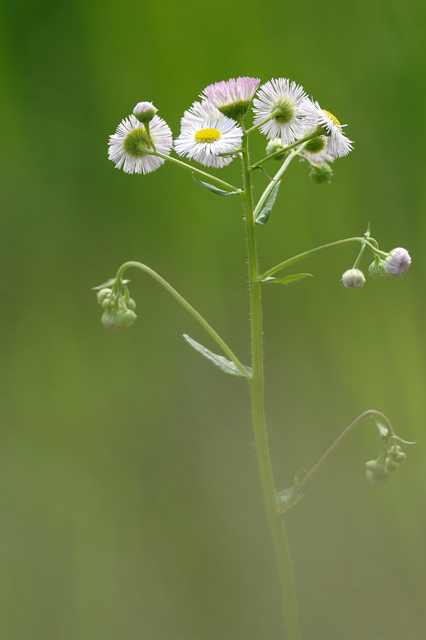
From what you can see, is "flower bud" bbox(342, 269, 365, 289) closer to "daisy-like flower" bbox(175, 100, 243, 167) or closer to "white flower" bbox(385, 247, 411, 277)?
"white flower" bbox(385, 247, 411, 277)

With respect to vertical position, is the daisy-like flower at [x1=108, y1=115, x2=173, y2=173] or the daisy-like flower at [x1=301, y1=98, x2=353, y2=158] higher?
the daisy-like flower at [x1=108, y1=115, x2=173, y2=173]

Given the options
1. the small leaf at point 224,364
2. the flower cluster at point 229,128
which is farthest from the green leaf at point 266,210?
the small leaf at point 224,364

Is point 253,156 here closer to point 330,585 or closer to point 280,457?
point 280,457

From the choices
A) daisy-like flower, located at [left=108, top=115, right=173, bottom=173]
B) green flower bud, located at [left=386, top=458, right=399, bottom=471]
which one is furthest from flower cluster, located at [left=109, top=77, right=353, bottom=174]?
green flower bud, located at [left=386, top=458, right=399, bottom=471]

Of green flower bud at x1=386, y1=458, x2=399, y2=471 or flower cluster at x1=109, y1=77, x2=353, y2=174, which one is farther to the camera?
green flower bud at x1=386, y1=458, x2=399, y2=471

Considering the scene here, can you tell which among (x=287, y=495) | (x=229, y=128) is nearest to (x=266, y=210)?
(x=229, y=128)

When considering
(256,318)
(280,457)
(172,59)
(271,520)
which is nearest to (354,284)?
(256,318)
